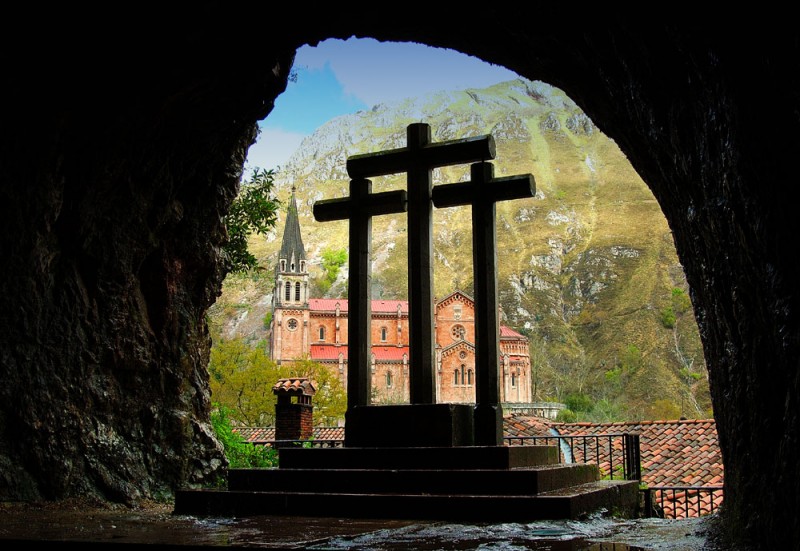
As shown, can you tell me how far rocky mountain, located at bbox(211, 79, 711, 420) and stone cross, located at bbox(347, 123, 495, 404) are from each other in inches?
1667

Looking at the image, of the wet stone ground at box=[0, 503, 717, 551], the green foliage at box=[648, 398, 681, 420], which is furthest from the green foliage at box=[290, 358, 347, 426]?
the wet stone ground at box=[0, 503, 717, 551]

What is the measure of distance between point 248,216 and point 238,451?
4072 mm

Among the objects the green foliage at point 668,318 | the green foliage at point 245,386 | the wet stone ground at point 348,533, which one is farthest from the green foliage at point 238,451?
the green foliage at point 668,318

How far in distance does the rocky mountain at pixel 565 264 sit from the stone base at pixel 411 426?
141 ft

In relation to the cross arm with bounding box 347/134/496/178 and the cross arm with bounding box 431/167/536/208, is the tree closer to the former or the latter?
the cross arm with bounding box 347/134/496/178

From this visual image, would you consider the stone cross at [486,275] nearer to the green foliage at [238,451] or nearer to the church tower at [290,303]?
the green foliage at [238,451]

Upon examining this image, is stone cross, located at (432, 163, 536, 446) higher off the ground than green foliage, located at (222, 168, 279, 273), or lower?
lower

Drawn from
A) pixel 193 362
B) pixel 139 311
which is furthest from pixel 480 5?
pixel 193 362

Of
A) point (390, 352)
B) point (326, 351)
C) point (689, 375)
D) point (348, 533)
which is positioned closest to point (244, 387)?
point (390, 352)

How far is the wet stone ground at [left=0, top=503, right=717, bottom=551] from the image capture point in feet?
10.2

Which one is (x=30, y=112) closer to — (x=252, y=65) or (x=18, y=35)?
(x=18, y=35)

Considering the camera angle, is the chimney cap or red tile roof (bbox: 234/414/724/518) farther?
the chimney cap

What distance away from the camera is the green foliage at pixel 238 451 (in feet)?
31.7

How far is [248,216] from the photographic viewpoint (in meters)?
12.0
